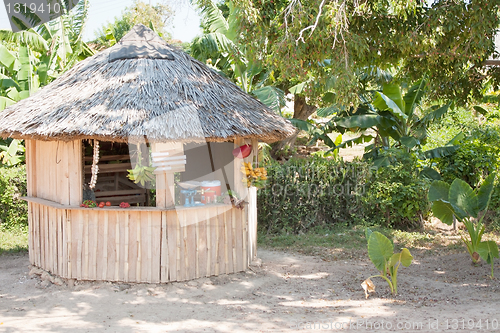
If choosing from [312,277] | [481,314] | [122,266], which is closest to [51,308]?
[122,266]

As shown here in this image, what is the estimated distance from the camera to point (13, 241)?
9750mm

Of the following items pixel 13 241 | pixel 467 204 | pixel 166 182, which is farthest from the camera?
pixel 13 241

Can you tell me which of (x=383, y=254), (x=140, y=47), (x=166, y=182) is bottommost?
(x=383, y=254)

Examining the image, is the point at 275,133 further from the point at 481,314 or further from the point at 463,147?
the point at 463,147

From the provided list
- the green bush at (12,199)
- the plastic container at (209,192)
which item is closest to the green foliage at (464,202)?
the plastic container at (209,192)

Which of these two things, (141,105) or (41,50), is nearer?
(141,105)

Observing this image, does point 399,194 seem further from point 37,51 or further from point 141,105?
point 37,51

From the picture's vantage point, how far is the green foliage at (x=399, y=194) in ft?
33.3

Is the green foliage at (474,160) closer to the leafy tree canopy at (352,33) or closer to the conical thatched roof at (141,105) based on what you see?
the leafy tree canopy at (352,33)

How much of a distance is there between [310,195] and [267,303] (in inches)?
182

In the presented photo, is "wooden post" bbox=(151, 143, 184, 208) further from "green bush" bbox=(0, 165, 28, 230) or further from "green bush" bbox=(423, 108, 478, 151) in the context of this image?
"green bush" bbox=(423, 108, 478, 151)

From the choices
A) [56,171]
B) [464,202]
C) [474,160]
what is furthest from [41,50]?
[474,160]

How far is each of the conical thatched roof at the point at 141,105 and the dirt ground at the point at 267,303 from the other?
223 centimetres

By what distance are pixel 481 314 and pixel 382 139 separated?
7.50 m
